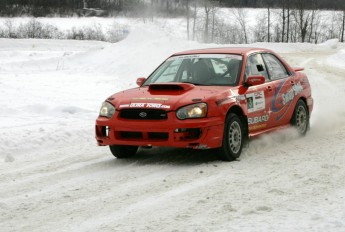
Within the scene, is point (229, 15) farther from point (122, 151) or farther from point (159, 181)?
point (159, 181)

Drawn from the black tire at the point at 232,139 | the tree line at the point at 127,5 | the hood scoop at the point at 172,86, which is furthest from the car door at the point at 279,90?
the tree line at the point at 127,5

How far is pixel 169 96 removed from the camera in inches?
279

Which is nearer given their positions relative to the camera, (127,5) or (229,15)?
(127,5)

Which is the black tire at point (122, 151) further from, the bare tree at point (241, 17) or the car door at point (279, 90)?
the bare tree at point (241, 17)

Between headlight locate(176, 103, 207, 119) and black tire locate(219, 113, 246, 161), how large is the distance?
38 cm

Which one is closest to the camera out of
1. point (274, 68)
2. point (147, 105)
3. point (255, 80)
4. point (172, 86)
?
point (147, 105)

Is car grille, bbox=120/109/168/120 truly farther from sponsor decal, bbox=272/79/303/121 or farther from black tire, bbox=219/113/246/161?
sponsor decal, bbox=272/79/303/121

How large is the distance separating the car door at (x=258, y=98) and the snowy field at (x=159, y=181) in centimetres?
36

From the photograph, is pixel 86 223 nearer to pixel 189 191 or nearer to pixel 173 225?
pixel 173 225

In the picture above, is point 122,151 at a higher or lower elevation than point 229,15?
lower

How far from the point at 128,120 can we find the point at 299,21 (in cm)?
8246

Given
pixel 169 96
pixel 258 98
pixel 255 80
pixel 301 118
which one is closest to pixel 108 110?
pixel 169 96

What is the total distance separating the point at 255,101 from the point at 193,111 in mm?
1278

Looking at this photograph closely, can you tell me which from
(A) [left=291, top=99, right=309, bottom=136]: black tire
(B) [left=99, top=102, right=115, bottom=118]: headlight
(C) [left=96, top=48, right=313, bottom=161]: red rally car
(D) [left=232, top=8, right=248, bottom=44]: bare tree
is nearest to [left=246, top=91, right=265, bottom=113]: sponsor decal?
(C) [left=96, top=48, right=313, bottom=161]: red rally car
